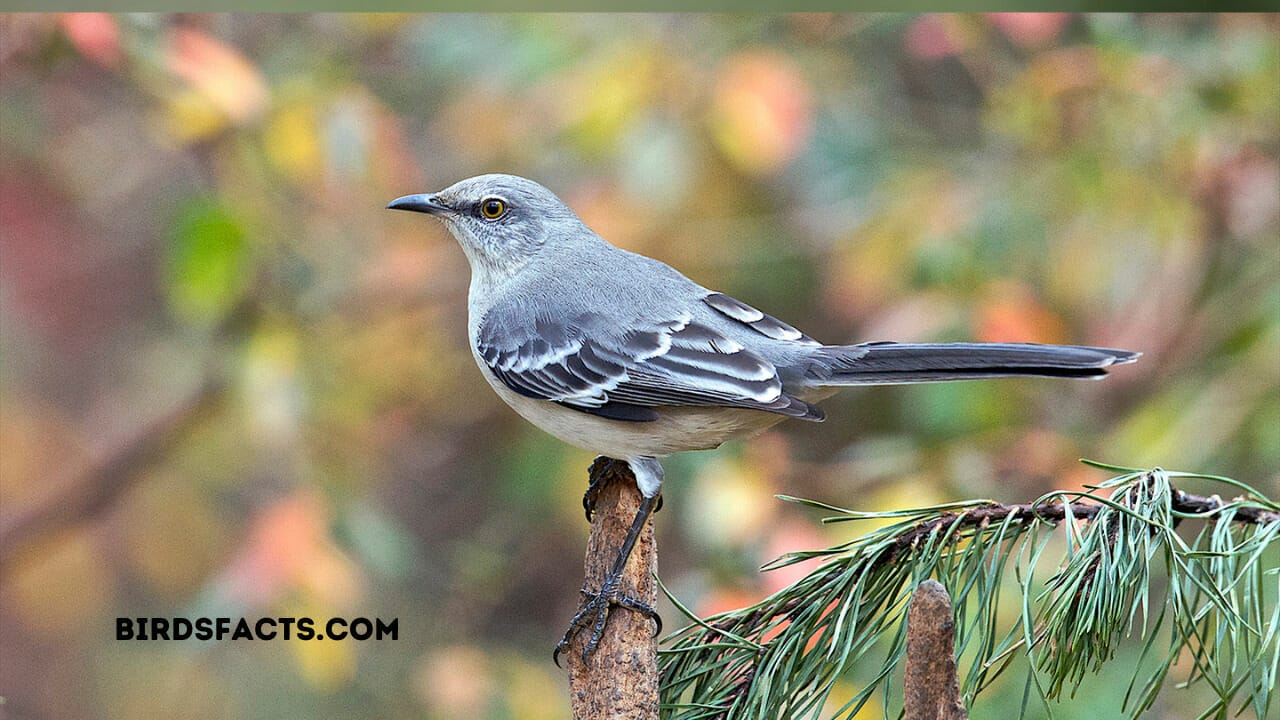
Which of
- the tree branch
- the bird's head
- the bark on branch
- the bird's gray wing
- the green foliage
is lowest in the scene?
the bark on branch

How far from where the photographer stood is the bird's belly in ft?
5.97

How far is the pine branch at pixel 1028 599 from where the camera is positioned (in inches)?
48.4

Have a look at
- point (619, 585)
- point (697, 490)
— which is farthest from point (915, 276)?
point (619, 585)

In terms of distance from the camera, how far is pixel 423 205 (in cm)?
215

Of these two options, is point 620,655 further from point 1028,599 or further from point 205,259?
point 205,259

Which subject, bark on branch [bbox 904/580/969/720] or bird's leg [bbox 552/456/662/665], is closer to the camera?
bark on branch [bbox 904/580/969/720]

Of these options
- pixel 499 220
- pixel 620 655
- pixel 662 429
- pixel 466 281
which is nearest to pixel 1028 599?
pixel 620 655

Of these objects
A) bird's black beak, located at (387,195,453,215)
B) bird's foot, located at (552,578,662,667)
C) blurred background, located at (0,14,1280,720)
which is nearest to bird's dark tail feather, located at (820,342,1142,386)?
bird's foot, located at (552,578,662,667)

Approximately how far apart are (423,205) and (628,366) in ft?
1.81

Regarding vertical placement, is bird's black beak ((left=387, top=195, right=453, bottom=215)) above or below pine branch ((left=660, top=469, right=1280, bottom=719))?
above

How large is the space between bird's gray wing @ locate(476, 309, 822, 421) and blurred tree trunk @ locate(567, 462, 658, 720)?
0.34 m

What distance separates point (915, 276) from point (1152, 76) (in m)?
0.94

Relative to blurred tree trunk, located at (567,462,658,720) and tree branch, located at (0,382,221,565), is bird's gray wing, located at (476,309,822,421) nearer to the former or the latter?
blurred tree trunk, located at (567,462,658,720)

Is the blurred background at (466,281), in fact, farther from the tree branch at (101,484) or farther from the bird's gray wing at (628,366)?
the bird's gray wing at (628,366)
